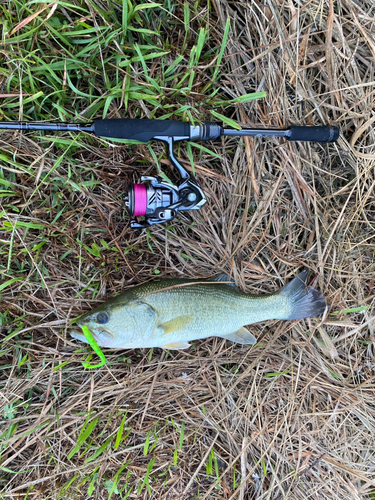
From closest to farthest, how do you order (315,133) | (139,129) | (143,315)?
(139,129) → (143,315) → (315,133)

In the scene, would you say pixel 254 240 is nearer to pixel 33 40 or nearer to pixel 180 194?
pixel 180 194

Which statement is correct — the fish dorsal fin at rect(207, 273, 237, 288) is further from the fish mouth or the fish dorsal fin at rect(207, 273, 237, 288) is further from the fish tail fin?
the fish mouth

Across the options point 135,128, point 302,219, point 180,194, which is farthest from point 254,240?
point 135,128

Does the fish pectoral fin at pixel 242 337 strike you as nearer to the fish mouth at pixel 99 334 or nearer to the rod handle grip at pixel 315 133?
the fish mouth at pixel 99 334

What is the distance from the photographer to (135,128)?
2.33 m

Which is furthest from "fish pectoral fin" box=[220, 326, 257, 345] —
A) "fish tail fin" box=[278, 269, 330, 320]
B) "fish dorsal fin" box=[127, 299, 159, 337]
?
"fish dorsal fin" box=[127, 299, 159, 337]

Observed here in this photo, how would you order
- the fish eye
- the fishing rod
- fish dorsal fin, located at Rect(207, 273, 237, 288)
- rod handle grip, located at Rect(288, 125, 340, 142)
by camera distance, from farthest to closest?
fish dorsal fin, located at Rect(207, 273, 237, 288) → rod handle grip, located at Rect(288, 125, 340, 142) → the fish eye → the fishing rod

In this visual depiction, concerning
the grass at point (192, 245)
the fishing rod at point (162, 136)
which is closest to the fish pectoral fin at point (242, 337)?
the grass at point (192, 245)

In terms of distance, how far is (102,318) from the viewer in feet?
7.89

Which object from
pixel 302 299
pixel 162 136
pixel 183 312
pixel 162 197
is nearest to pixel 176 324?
pixel 183 312

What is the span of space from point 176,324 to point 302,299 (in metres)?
1.23

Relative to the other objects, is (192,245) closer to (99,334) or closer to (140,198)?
(140,198)

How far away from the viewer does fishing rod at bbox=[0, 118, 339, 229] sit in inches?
90.1

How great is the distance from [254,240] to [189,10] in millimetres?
2016
